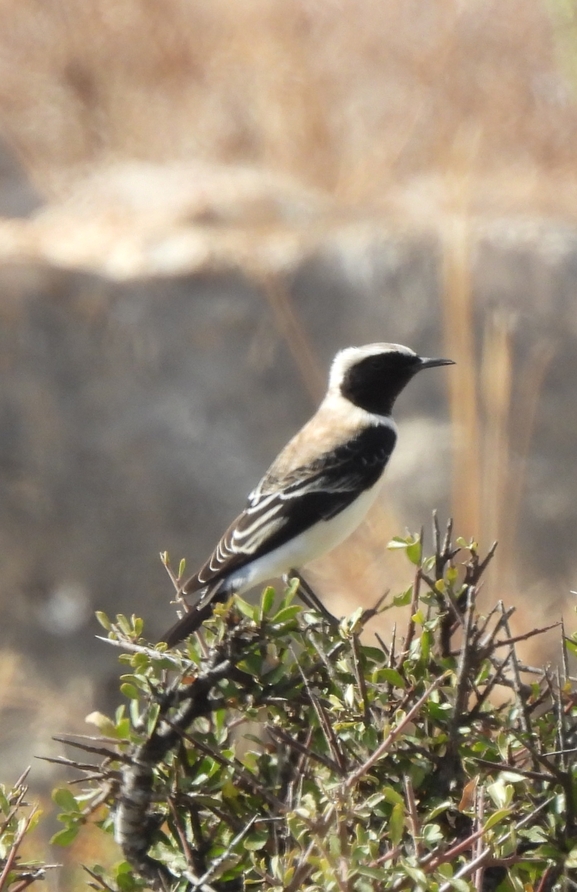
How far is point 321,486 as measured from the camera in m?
2.60

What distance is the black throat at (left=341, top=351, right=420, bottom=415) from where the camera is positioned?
9.46 ft

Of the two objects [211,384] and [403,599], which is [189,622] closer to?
[403,599]

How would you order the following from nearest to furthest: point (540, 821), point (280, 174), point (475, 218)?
1. point (540, 821)
2. point (475, 218)
3. point (280, 174)

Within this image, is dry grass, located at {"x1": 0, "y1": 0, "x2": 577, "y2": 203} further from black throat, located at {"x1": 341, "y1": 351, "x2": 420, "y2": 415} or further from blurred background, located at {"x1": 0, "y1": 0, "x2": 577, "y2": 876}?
black throat, located at {"x1": 341, "y1": 351, "x2": 420, "y2": 415}

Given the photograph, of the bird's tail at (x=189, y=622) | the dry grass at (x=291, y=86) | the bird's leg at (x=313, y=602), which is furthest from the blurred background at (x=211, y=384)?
the bird's tail at (x=189, y=622)

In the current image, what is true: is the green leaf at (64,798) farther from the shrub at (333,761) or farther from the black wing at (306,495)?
the black wing at (306,495)

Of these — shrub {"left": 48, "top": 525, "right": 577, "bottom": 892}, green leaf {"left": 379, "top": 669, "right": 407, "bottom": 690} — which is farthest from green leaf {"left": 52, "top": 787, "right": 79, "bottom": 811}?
green leaf {"left": 379, "top": 669, "right": 407, "bottom": 690}

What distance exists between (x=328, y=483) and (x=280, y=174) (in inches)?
206

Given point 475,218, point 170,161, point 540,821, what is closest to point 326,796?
point 540,821

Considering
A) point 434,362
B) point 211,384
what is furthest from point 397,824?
point 211,384

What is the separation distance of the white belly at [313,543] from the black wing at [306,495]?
0.04ft

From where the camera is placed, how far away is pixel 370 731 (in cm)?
109

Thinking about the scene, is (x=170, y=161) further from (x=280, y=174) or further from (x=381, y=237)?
→ (x=381, y=237)

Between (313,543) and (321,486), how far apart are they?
0.48 feet
